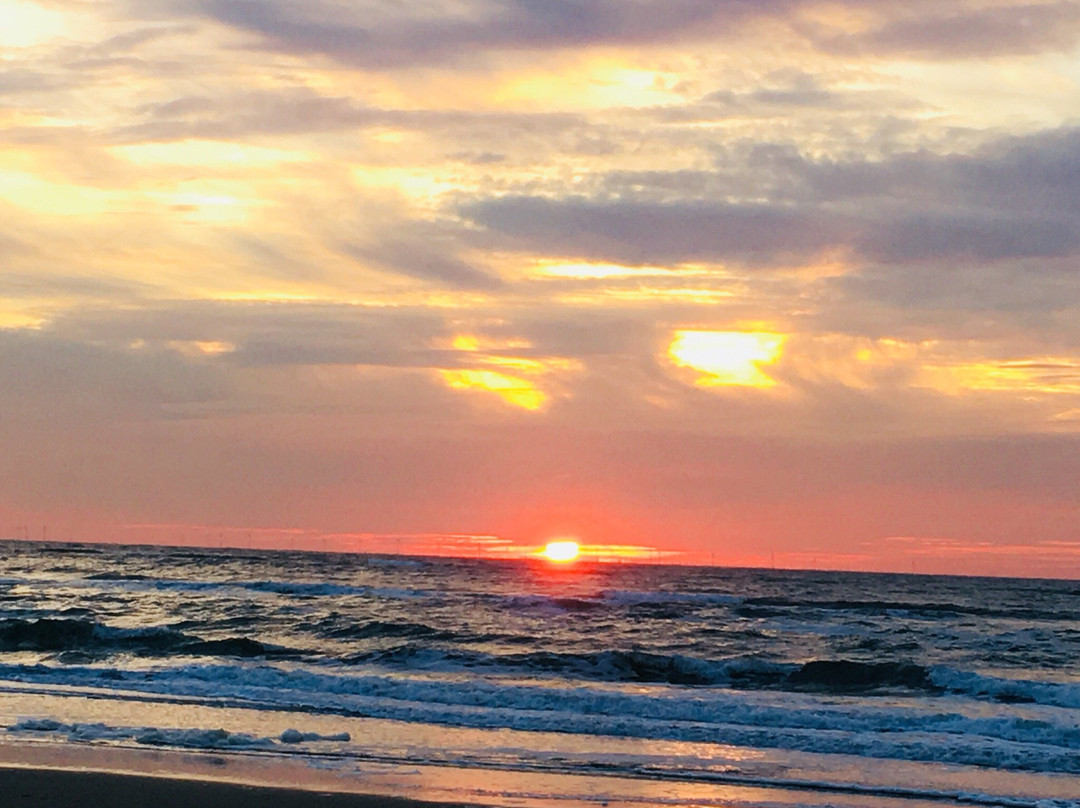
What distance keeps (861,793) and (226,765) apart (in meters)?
7.86

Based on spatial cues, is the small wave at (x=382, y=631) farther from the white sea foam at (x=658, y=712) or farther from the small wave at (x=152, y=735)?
the small wave at (x=152, y=735)

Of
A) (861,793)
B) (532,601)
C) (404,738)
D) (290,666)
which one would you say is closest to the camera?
(861,793)

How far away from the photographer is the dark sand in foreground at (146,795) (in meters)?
→ 12.6

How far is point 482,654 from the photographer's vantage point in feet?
96.4

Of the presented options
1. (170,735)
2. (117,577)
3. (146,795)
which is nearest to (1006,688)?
(170,735)

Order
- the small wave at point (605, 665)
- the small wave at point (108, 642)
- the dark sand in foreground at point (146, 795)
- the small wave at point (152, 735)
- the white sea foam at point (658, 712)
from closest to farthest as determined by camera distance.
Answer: the dark sand in foreground at point (146, 795) → the small wave at point (152, 735) → the white sea foam at point (658, 712) → the small wave at point (605, 665) → the small wave at point (108, 642)

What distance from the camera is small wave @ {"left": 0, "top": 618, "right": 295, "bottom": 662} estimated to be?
29.3 meters

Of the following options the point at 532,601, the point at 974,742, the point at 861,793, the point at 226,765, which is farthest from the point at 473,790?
the point at 532,601

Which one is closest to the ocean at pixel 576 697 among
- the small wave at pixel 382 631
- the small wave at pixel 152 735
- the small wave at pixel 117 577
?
the small wave at pixel 152 735

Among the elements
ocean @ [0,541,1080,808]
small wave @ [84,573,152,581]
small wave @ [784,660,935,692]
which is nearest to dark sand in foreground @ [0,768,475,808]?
Answer: ocean @ [0,541,1080,808]

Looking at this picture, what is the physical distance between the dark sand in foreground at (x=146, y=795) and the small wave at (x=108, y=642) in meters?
14.7

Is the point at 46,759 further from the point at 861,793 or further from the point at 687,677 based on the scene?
the point at 687,677

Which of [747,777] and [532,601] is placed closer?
[747,777]

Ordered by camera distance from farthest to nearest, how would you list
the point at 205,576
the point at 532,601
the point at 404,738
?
the point at 205,576 < the point at 532,601 < the point at 404,738
